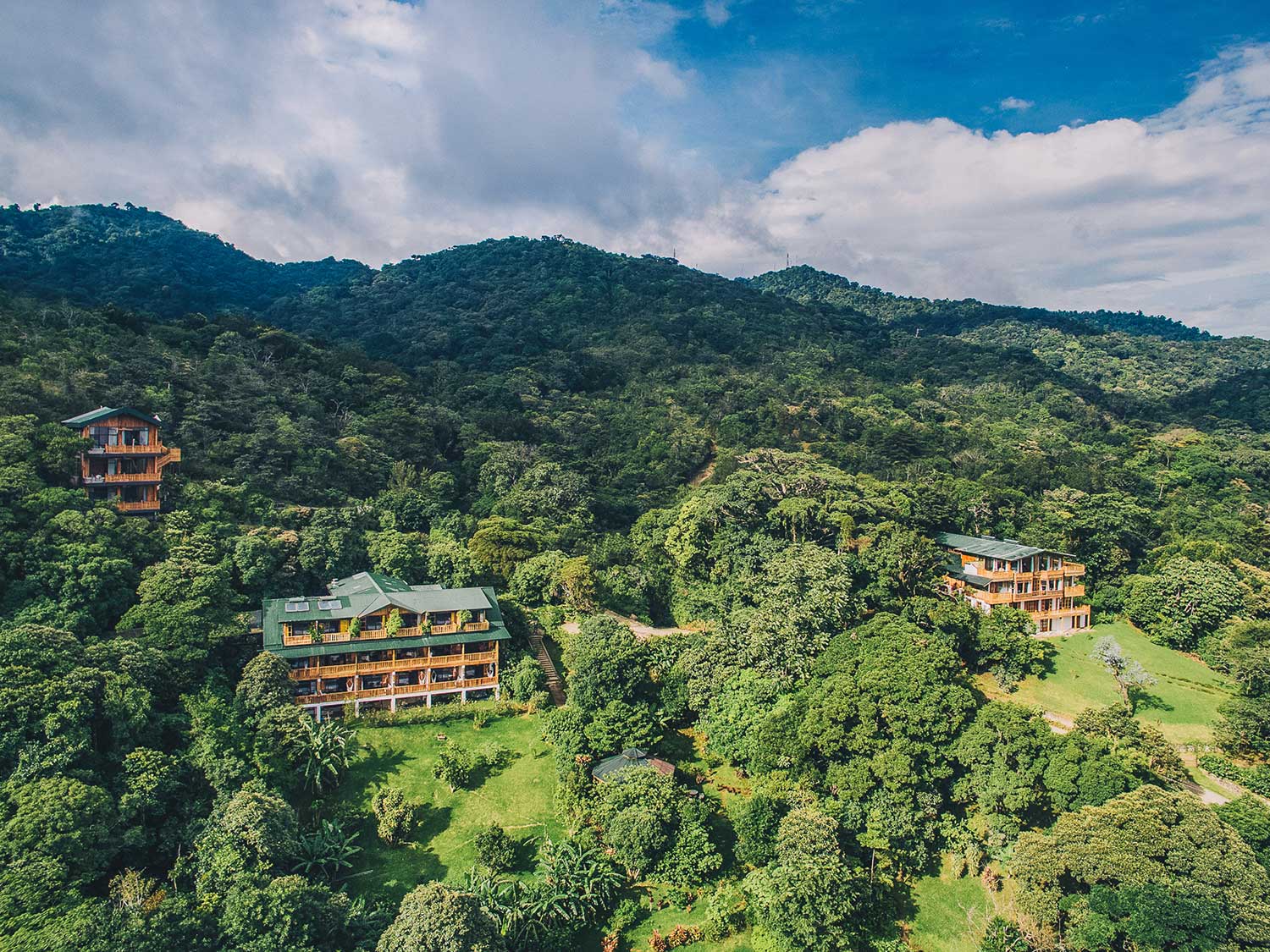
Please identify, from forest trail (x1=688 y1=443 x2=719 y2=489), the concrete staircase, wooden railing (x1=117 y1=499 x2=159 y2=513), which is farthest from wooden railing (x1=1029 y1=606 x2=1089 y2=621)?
wooden railing (x1=117 y1=499 x2=159 y2=513)

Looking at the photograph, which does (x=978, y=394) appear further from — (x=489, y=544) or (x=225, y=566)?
(x=225, y=566)

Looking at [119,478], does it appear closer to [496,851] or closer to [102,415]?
[102,415]

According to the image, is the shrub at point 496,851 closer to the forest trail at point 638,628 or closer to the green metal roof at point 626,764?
the green metal roof at point 626,764

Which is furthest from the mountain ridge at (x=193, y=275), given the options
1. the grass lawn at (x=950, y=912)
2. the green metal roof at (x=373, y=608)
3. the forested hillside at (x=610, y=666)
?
the grass lawn at (x=950, y=912)

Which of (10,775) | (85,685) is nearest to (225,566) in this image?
(85,685)

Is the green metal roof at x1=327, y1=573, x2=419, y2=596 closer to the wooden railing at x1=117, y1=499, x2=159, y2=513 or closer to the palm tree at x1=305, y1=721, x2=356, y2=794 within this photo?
the palm tree at x1=305, y1=721, x2=356, y2=794

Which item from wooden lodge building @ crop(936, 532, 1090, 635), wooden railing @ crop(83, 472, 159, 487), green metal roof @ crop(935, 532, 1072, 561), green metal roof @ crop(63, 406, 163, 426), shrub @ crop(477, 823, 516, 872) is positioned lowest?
shrub @ crop(477, 823, 516, 872)
